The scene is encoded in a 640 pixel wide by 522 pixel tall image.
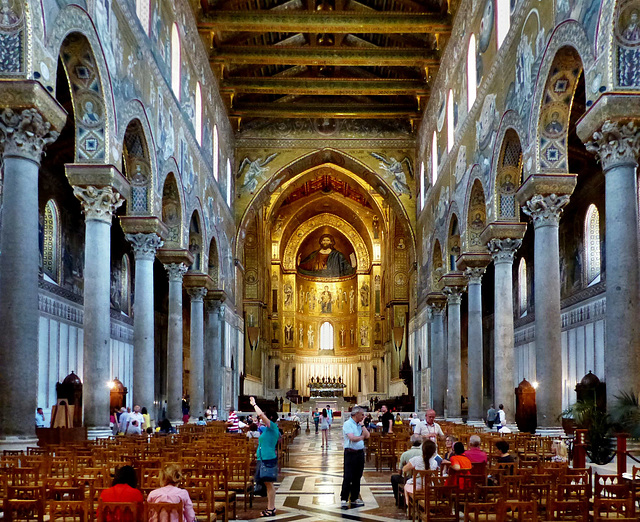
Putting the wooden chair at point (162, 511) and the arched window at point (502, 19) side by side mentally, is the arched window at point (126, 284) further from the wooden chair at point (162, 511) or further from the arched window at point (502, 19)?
the wooden chair at point (162, 511)

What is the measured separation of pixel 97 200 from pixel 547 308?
1092cm

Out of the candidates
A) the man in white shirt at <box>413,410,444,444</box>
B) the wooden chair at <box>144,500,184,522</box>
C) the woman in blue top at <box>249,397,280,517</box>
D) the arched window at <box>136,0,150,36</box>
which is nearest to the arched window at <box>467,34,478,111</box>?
the arched window at <box>136,0,150,36</box>

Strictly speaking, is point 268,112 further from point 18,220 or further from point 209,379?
point 18,220

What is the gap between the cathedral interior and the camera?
1362 centimetres

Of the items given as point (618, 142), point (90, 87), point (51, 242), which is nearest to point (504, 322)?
point (618, 142)

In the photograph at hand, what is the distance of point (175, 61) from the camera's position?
26641 millimetres

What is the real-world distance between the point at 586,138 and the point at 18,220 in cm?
1042

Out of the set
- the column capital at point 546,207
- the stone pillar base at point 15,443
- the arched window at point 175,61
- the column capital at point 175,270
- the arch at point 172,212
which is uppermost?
the arched window at point 175,61

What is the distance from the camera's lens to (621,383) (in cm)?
1341

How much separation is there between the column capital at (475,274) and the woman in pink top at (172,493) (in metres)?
21.0

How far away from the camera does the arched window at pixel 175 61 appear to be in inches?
1024

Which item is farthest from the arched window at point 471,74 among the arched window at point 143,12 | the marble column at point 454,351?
the arched window at point 143,12

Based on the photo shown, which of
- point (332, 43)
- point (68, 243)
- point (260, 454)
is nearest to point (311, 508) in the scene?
point (260, 454)

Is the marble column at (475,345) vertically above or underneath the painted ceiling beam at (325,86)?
underneath
